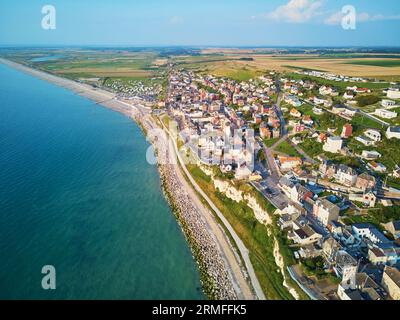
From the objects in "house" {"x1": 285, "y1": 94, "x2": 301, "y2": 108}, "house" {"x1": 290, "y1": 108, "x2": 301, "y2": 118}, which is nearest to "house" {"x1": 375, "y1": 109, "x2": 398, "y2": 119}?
"house" {"x1": 290, "y1": 108, "x2": 301, "y2": 118}

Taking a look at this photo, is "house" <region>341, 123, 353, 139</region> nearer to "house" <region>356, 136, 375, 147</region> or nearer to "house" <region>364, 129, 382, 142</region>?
"house" <region>356, 136, 375, 147</region>

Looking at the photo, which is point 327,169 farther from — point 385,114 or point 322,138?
point 385,114

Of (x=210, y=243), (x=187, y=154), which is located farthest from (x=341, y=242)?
(x=187, y=154)

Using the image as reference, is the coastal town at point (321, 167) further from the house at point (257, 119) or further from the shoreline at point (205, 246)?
the shoreline at point (205, 246)

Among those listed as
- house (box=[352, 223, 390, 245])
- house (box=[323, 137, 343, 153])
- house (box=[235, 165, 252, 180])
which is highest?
house (box=[323, 137, 343, 153])

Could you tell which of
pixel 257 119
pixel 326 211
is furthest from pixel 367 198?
pixel 257 119

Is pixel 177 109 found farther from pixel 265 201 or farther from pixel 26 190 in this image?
pixel 265 201

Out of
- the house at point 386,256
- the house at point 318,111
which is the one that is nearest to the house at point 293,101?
the house at point 318,111
